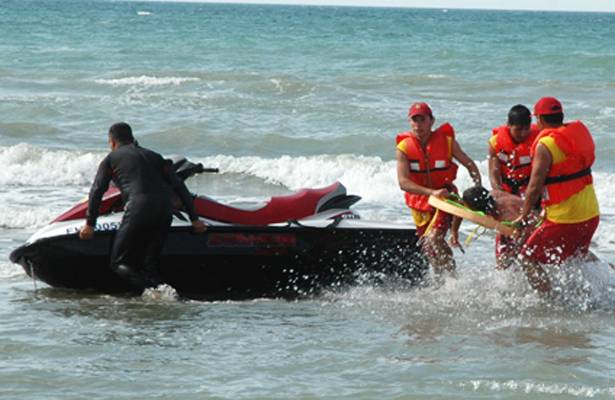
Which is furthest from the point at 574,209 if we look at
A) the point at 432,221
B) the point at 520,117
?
the point at 432,221

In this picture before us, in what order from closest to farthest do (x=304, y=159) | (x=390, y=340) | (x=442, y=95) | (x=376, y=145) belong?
(x=390, y=340) < (x=304, y=159) < (x=376, y=145) < (x=442, y=95)

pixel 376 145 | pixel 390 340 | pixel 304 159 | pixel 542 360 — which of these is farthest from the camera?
pixel 376 145

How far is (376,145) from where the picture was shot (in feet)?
56.9

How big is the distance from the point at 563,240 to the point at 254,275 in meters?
2.24

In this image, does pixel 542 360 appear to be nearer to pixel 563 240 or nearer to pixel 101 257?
pixel 563 240

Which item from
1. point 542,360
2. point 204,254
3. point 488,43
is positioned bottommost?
point 542,360

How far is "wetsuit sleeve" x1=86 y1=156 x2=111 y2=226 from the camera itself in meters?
7.97

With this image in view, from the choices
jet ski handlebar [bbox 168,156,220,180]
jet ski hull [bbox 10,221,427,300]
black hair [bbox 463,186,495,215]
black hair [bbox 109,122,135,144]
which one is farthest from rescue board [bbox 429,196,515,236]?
black hair [bbox 109,122,135,144]

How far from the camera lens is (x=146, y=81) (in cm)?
2561

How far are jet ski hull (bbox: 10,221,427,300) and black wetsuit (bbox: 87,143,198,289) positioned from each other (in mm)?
175

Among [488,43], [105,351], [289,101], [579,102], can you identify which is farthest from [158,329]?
[488,43]

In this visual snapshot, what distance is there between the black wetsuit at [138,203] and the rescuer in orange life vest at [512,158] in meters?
2.14

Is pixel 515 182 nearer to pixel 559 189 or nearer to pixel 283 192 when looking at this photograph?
pixel 559 189

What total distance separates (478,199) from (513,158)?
49 centimetres
